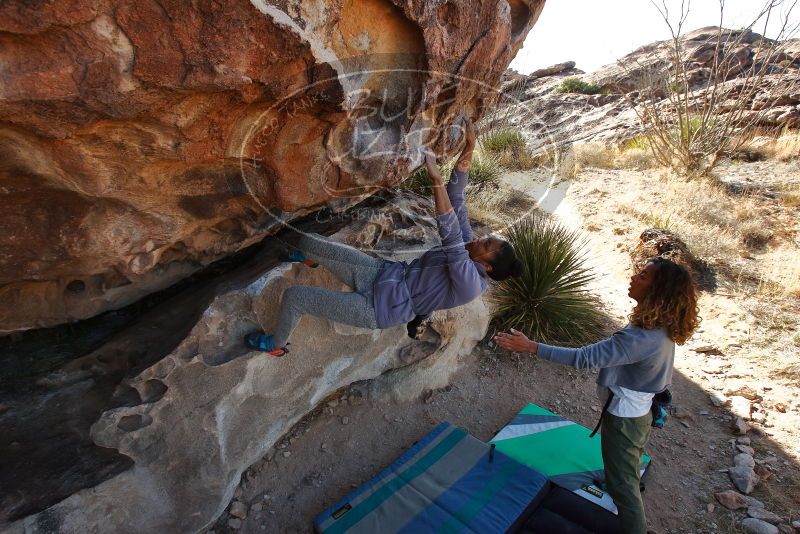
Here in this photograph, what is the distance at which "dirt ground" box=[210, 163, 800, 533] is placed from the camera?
346 centimetres

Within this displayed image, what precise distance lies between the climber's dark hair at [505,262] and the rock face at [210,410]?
130 centimetres

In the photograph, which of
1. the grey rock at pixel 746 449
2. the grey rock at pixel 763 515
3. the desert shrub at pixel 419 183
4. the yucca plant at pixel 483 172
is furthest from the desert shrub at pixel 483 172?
the grey rock at pixel 763 515

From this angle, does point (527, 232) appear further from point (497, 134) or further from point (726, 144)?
point (726, 144)

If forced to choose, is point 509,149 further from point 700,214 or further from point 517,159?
point 700,214

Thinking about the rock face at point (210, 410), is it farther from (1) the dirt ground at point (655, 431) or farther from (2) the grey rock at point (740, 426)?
(2) the grey rock at point (740, 426)

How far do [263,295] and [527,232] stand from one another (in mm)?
3251

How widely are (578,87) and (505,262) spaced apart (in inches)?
735

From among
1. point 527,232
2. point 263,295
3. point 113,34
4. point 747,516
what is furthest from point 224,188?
point 747,516

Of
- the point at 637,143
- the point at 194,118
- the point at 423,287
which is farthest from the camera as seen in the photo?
the point at 637,143

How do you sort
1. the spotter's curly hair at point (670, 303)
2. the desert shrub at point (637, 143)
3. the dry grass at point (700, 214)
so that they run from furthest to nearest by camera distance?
the desert shrub at point (637, 143) → the dry grass at point (700, 214) → the spotter's curly hair at point (670, 303)

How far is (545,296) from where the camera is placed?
207 inches

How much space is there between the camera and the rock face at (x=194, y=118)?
1778mm

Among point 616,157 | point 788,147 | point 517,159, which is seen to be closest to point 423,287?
point 517,159

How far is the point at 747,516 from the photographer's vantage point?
3359mm
